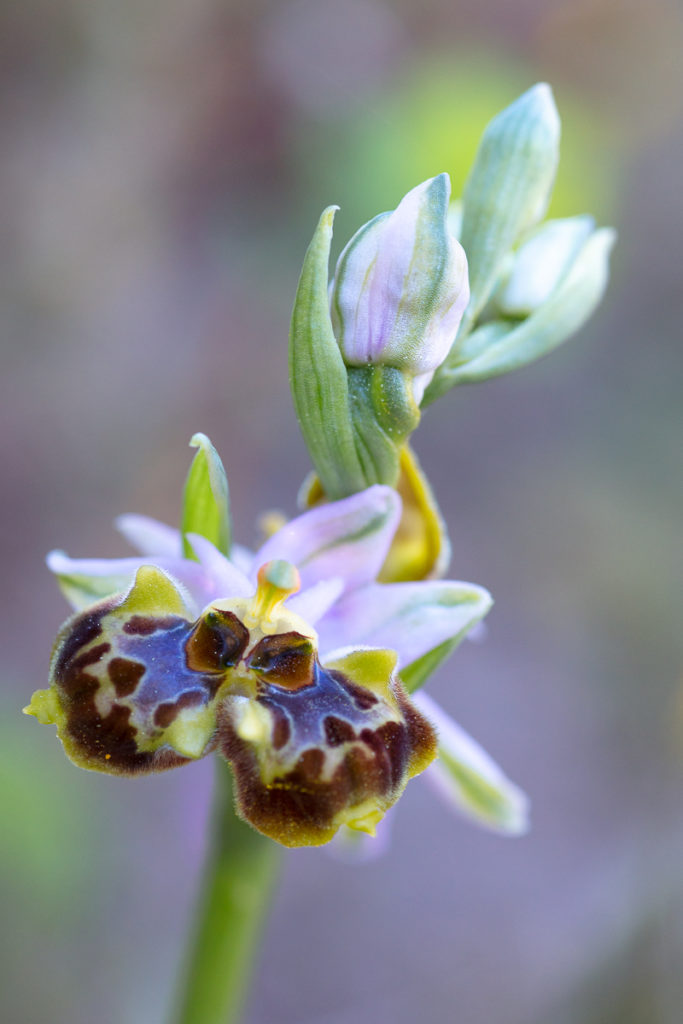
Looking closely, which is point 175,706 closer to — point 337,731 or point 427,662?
point 337,731

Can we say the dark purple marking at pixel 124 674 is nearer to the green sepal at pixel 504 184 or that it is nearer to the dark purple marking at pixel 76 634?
the dark purple marking at pixel 76 634

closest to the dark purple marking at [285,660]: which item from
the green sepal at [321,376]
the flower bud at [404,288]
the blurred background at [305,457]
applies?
the green sepal at [321,376]

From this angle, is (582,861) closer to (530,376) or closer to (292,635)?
(530,376)

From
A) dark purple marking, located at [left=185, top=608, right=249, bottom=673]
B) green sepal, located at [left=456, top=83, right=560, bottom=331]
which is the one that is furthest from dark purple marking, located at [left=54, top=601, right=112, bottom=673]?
green sepal, located at [left=456, top=83, right=560, bottom=331]

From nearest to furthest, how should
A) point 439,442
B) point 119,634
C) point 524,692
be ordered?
point 119,634 < point 524,692 < point 439,442

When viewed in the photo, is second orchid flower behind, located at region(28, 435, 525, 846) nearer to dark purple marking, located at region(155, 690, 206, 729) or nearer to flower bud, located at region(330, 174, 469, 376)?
dark purple marking, located at region(155, 690, 206, 729)

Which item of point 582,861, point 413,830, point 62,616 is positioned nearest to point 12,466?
point 62,616

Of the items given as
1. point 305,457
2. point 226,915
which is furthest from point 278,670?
point 305,457
